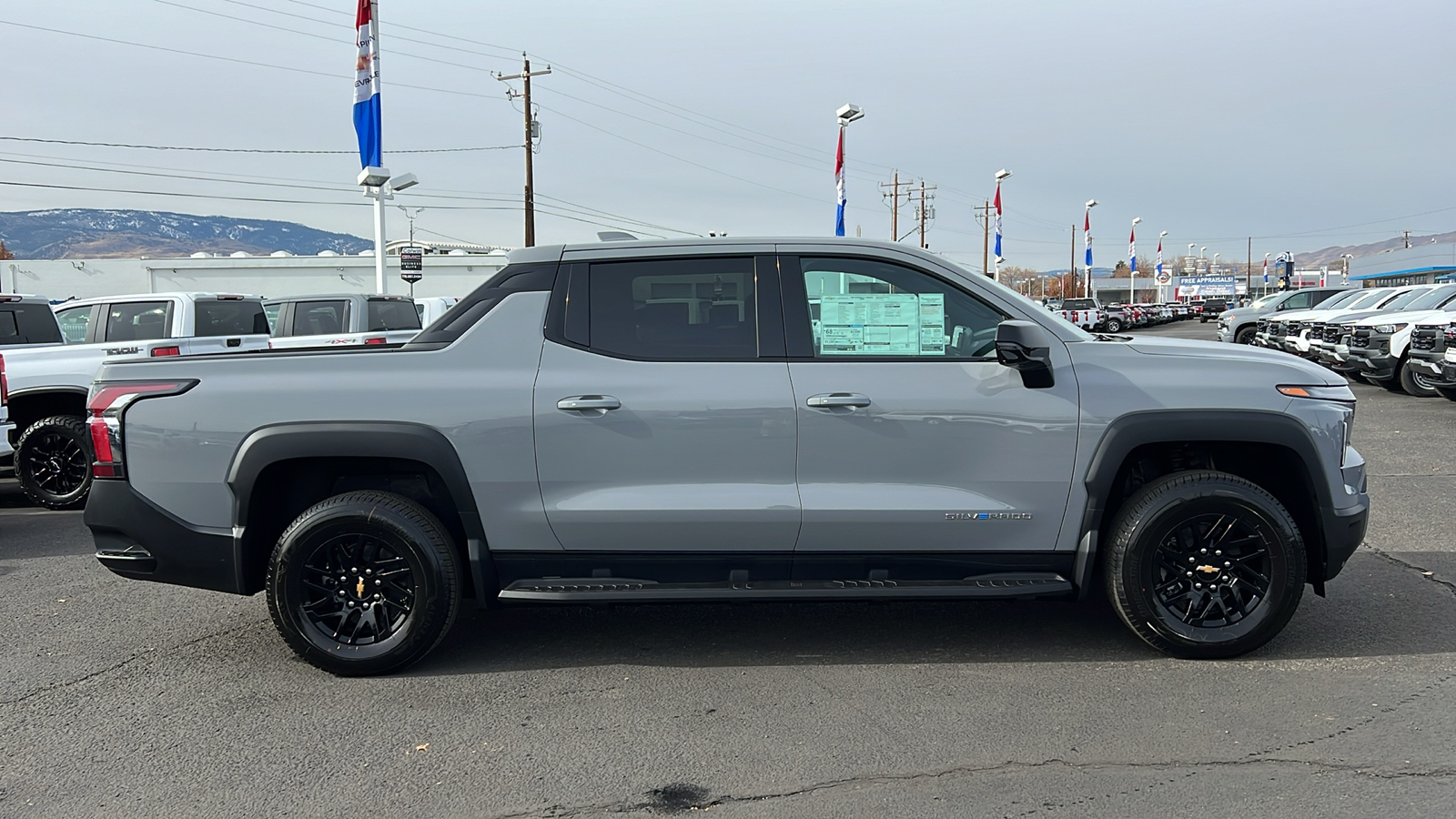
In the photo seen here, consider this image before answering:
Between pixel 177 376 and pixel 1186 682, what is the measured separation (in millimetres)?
→ 4462

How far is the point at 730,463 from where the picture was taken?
14.1ft

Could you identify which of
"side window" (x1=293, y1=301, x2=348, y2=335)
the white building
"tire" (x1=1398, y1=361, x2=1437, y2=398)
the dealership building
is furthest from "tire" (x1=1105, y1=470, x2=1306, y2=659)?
the dealership building

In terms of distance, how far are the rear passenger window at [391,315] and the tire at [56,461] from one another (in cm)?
602

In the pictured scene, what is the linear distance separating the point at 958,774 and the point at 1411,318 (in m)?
15.9

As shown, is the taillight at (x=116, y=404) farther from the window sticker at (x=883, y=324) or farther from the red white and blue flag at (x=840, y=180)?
the red white and blue flag at (x=840, y=180)

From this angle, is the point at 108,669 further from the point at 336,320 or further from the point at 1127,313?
the point at 1127,313

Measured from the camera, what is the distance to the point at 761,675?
4.39 m

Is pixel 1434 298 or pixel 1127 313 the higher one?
pixel 1127 313

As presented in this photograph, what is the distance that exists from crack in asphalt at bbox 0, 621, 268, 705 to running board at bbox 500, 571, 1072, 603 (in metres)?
1.73

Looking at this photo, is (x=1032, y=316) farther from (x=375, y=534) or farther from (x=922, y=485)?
(x=375, y=534)

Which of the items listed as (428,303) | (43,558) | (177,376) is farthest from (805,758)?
(428,303)

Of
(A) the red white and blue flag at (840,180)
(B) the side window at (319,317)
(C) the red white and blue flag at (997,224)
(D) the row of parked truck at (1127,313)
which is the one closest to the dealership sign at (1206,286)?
(D) the row of parked truck at (1127,313)

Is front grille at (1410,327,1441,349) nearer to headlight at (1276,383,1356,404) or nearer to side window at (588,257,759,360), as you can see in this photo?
headlight at (1276,383,1356,404)

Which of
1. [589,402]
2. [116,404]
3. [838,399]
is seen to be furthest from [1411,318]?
[116,404]
